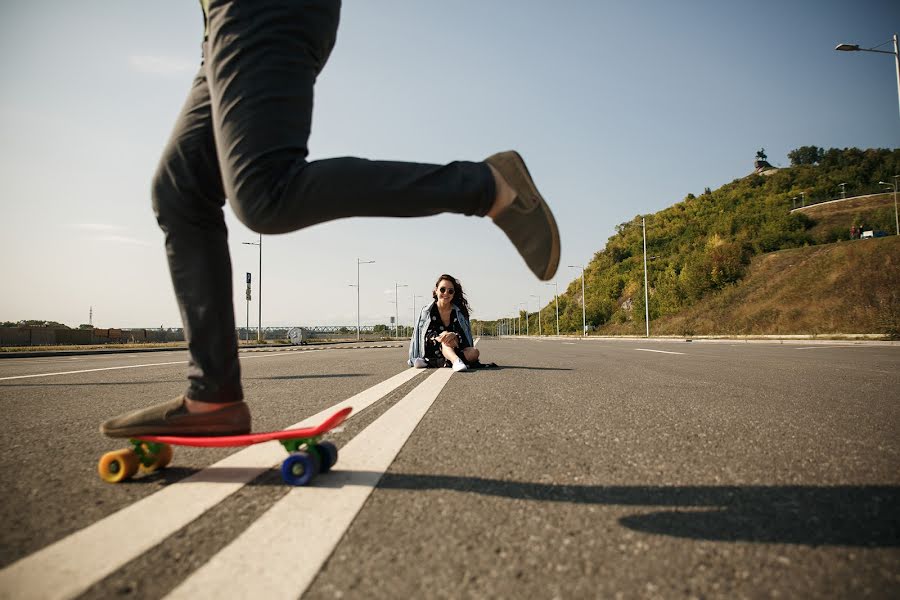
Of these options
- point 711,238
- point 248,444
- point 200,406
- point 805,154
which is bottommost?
point 248,444

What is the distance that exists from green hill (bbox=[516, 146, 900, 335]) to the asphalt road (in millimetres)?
35681

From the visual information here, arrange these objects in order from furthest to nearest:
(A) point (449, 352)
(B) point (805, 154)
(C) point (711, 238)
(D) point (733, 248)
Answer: (B) point (805, 154) < (C) point (711, 238) < (D) point (733, 248) < (A) point (449, 352)

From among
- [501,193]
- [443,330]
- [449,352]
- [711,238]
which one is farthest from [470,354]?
[711,238]

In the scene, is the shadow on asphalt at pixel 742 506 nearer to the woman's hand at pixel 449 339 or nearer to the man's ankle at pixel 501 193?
the man's ankle at pixel 501 193

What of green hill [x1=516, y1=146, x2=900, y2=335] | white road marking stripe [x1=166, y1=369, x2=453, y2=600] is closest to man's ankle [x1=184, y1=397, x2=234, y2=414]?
white road marking stripe [x1=166, y1=369, x2=453, y2=600]

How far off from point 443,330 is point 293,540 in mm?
6298

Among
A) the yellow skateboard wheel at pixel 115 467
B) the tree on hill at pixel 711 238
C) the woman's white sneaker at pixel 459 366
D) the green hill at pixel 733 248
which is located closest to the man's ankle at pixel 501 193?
the yellow skateboard wheel at pixel 115 467

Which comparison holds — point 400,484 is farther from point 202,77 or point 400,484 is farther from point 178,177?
point 202,77

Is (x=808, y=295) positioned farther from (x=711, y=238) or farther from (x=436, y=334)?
(x=436, y=334)

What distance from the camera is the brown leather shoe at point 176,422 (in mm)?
1905

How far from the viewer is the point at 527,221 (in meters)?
1.92

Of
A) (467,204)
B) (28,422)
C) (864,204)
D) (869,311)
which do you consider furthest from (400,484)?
(864,204)

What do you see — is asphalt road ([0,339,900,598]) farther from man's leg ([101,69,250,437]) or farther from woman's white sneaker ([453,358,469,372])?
woman's white sneaker ([453,358,469,372])

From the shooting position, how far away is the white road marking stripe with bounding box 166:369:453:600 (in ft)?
3.35
